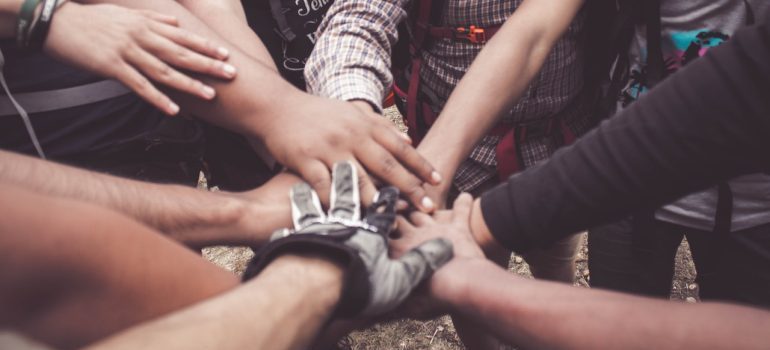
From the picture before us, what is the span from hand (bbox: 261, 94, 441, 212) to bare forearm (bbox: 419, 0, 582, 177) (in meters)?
0.11

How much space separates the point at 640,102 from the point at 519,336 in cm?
47

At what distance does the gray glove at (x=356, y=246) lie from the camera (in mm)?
901

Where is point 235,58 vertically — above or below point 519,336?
above

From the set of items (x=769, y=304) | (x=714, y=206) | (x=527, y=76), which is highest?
(x=527, y=76)

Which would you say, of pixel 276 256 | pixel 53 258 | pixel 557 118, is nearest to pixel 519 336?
pixel 276 256

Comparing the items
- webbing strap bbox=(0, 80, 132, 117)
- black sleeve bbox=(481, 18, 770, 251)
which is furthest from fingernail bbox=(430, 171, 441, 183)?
webbing strap bbox=(0, 80, 132, 117)

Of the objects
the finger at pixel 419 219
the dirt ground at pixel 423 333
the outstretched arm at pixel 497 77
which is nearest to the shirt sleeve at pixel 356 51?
the outstretched arm at pixel 497 77

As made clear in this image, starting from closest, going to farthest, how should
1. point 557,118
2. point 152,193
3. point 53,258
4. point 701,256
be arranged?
1. point 53,258
2. point 152,193
3. point 701,256
4. point 557,118

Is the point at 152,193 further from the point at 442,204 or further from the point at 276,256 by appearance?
the point at 442,204

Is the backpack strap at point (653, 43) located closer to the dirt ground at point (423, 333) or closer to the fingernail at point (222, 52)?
the fingernail at point (222, 52)

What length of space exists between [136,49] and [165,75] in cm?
8

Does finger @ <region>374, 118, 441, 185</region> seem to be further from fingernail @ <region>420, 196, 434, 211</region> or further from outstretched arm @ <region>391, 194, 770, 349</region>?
outstretched arm @ <region>391, 194, 770, 349</region>

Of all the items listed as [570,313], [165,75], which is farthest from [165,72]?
[570,313]

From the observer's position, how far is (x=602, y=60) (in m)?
1.43
